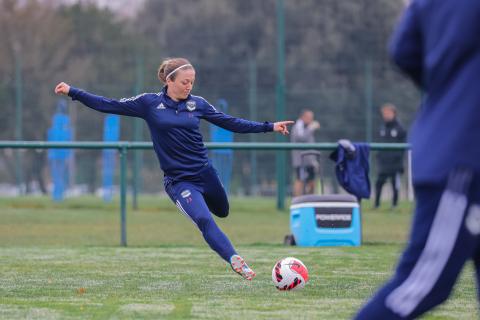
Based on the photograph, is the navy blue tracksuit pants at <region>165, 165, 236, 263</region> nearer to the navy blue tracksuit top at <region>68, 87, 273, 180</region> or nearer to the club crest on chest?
the navy blue tracksuit top at <region>68, 87, 273, 180</region>

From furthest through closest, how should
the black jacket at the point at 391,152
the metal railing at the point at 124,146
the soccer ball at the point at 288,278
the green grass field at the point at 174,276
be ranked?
the black jacket at the point at 391,152 → the metal railing at the point at 124,146 → the soccer ball at the point at 288,278 → the green grass field at the point at 174,276

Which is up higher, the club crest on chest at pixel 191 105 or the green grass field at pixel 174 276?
the club crest on chest at pixel 191 105

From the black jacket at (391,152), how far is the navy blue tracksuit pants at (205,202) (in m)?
11.7

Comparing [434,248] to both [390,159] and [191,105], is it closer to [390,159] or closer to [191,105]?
[191,105]

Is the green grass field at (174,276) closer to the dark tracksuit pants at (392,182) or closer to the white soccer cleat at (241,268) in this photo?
the white soccer cleat at (241,268)

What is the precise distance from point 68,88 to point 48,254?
9.52 ft

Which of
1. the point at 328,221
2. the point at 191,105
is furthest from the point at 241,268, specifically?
the point at 328,221

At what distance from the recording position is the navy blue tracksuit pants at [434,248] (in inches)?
146

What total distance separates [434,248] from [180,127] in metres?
4.50

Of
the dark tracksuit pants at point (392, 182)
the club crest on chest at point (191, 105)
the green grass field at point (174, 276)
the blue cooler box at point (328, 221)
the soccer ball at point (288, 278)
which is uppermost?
the club crest on chest at point (191, 105)

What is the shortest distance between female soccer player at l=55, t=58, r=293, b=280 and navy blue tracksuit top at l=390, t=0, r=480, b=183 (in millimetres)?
4130

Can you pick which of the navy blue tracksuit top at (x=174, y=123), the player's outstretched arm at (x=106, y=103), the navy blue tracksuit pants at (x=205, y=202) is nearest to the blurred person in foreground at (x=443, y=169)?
the navy blue tracksuit pants at (x=205, y=202)

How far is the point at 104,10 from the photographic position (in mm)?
41844

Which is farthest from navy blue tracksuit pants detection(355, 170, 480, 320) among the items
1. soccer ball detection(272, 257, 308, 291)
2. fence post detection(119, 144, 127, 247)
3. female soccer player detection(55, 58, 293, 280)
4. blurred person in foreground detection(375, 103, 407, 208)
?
blurred person in foreground detection(375, 103, 407, 208)
